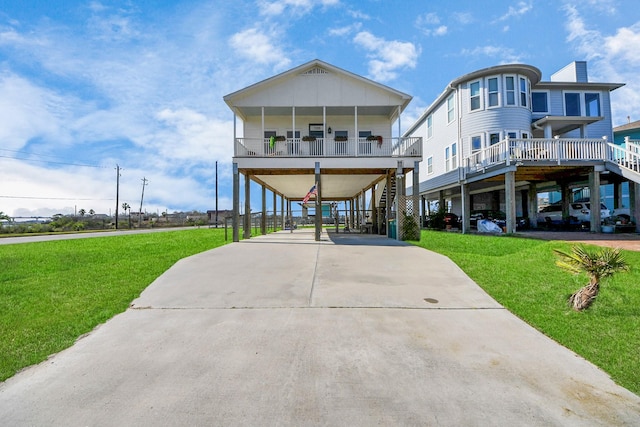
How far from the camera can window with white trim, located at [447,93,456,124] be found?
20656 mm

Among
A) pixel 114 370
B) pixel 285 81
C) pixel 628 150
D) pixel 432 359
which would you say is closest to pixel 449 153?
pixel 628 150

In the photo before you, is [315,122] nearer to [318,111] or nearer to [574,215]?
[318,111]

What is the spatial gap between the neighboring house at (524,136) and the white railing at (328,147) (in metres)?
2.06

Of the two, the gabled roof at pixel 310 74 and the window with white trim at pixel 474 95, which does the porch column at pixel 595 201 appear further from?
the gabled roof at pixel 310 74

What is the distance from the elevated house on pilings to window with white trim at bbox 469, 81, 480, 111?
6.06 m

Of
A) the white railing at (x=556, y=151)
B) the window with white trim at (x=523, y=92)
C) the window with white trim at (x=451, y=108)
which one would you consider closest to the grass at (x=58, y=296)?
the white railing at (x=556, y=151)

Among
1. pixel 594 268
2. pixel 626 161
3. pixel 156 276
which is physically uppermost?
pixel 626 161

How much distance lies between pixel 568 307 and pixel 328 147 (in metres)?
11.8

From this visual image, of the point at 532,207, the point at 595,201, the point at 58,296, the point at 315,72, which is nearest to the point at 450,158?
the point at 532,207

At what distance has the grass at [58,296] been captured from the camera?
3.80 m

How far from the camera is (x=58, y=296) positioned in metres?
5.63

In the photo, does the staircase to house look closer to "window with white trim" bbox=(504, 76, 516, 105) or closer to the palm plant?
"window with white trim" bbox=(504, 76, 516, 105)

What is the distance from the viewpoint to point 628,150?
1409 cm

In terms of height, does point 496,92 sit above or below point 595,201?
above
